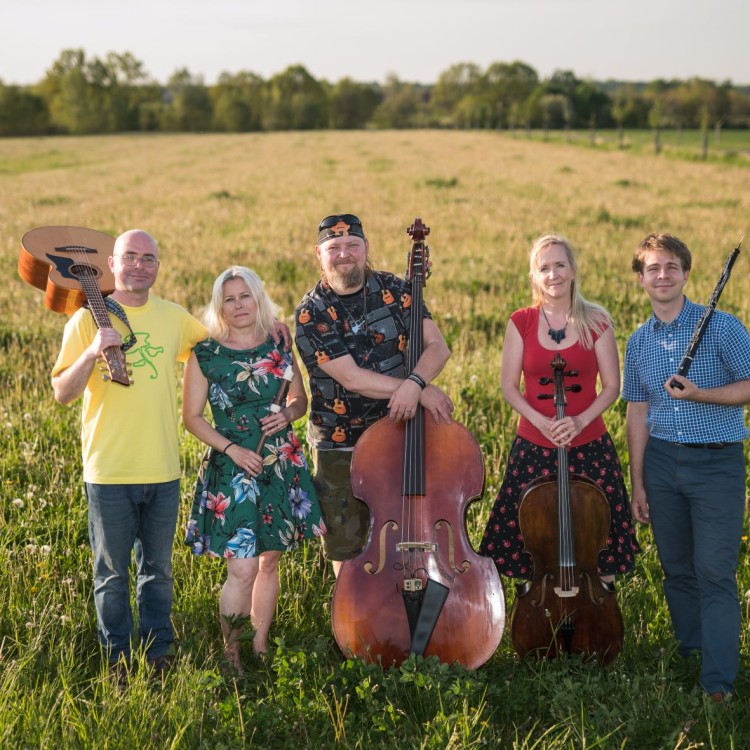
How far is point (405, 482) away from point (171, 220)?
15.1m

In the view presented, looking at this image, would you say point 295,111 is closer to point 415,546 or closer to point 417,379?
point 417,379

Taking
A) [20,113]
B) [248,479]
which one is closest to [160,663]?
[248,479]

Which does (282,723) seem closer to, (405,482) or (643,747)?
(405,482)

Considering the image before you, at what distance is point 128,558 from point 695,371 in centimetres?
263

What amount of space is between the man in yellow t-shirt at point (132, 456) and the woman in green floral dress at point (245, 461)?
0.15 metres

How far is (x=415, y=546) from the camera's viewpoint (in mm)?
3373

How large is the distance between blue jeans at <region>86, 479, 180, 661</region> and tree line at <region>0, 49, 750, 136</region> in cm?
7185

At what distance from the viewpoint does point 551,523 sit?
3.48 metres

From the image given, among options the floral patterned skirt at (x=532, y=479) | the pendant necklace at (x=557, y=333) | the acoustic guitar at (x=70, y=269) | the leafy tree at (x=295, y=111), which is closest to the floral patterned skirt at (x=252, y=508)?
the acoustic guitar at (x=70, y=269)

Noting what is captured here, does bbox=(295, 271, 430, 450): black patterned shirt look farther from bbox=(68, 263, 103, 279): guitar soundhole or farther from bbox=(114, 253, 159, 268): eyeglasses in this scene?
bbox=(68, 263, 103, 279): guitar soundhole

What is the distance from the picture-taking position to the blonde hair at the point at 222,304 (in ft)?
12.0

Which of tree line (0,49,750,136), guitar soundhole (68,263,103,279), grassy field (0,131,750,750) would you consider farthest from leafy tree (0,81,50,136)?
guitar soundhole (68,263,103,279)

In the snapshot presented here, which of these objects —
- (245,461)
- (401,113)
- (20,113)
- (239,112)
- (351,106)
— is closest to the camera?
(245,461)

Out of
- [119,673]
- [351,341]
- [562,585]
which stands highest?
[351,341]
